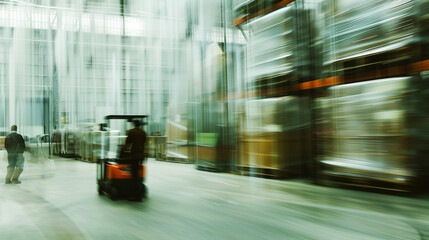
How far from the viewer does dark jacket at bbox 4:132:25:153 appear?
6.21m

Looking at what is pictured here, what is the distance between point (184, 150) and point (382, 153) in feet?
20.7

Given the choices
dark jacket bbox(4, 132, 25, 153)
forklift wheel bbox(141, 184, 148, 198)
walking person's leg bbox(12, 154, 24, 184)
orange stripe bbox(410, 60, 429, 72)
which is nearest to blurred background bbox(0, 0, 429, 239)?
orange stripe bbox(410, 60, 429, 72)

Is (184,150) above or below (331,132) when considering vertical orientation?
below

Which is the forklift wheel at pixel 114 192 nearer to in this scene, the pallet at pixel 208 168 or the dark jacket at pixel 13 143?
the dark jacket at pixel 13 143

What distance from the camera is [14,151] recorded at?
20.6 ft

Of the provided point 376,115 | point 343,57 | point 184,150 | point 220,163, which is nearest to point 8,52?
point 184,150

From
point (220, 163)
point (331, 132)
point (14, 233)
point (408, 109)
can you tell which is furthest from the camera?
point (220, 163)

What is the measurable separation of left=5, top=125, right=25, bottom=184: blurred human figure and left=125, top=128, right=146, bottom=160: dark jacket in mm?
3163

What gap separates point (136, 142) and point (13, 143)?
3335 millimetres

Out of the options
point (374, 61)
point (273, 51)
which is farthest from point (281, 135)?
point (374, 61)

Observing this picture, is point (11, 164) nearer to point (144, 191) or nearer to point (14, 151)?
point (14, 151)

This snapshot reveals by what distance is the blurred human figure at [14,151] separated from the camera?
622 cm

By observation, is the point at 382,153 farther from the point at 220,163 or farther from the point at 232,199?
the point at 220,163

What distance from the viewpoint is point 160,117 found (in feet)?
37.4
